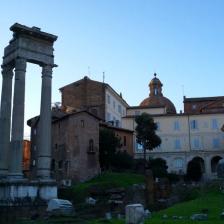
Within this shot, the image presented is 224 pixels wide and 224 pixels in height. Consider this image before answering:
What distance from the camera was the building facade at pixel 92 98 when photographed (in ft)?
198

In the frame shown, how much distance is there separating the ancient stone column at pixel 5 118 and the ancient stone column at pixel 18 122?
149 centimetres

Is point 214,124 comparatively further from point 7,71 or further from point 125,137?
point 7,71

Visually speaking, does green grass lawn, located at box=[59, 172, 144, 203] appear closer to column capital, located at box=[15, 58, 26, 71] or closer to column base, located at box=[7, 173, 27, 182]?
column base, located at box=[7, 173, 27, 182]

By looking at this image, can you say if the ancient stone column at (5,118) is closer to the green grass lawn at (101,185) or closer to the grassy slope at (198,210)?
the green grass lawn at (101,185)

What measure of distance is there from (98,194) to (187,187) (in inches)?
292

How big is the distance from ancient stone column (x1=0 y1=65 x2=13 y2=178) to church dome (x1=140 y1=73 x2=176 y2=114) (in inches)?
1734

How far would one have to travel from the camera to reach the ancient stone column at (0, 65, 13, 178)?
29812 mm

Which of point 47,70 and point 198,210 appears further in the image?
point 47,70

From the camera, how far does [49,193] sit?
94.7ft

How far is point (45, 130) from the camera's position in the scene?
3009 cm

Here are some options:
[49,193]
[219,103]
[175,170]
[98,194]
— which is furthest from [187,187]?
[219,103]

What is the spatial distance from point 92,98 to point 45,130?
102 ft

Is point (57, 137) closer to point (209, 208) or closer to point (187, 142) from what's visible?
point (187, 142)

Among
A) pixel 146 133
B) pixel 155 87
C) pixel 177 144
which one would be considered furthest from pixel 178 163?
pixel 155 87
